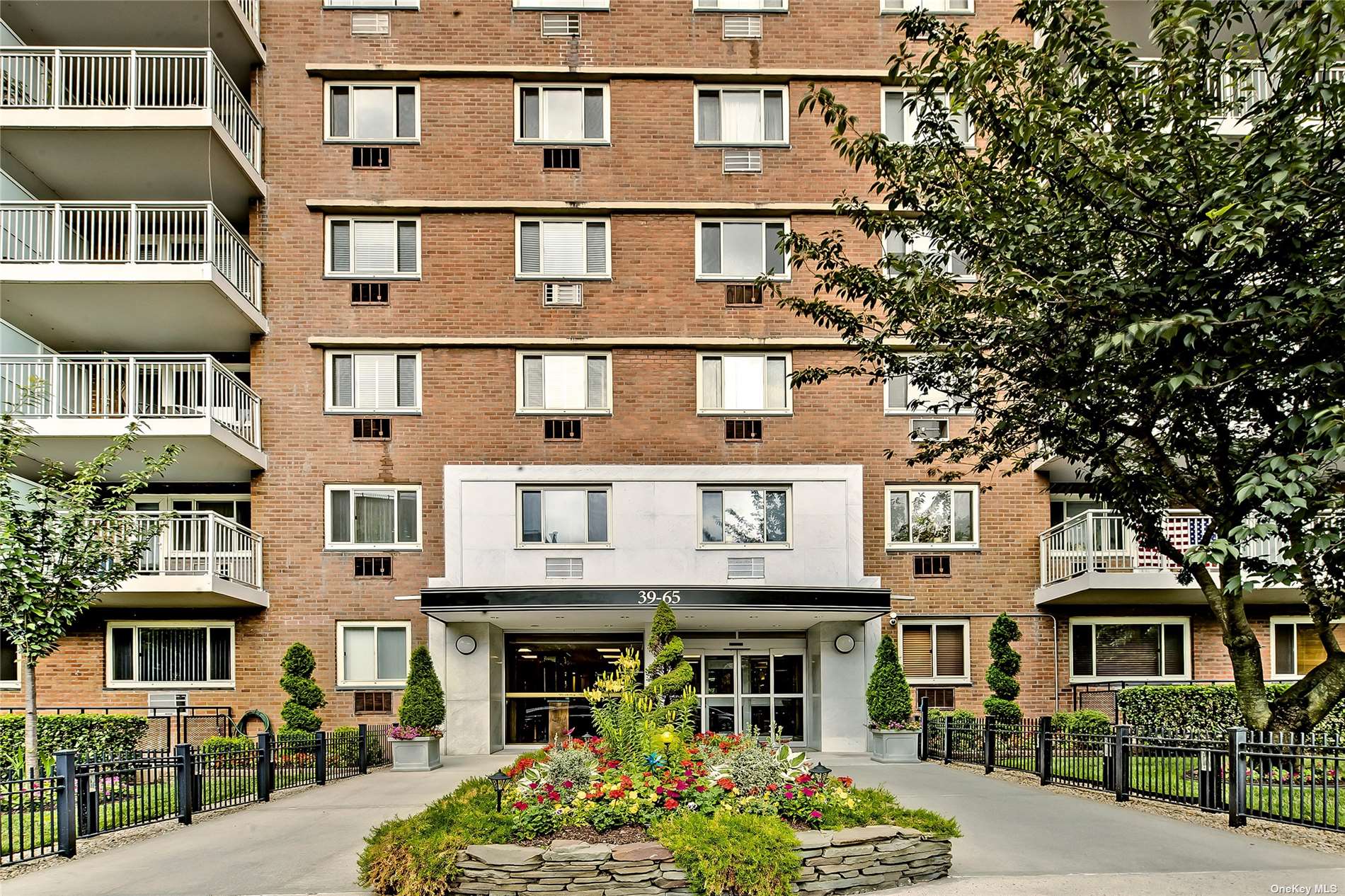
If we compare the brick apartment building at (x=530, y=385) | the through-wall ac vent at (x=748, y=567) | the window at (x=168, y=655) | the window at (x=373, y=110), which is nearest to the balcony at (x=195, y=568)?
the brick apartment building at (x=530, y=385)

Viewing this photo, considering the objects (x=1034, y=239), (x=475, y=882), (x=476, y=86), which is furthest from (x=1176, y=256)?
(x=476, y=86)

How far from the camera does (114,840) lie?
10852 millimetres

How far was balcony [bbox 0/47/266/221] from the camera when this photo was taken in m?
19.7

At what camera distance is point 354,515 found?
72.2 ft

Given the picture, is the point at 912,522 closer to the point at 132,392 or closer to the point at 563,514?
the point at 563,514

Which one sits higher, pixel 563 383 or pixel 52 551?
pixel 563 383

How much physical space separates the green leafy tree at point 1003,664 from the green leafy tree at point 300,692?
13.6m

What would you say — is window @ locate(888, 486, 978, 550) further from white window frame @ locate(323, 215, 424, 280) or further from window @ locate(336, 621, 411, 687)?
white window frame @ locate(323, 215, 424, 280)

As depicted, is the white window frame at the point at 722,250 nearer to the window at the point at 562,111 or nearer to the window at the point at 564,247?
the window at the point at 564,247

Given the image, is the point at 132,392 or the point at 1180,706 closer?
the point at 132,392

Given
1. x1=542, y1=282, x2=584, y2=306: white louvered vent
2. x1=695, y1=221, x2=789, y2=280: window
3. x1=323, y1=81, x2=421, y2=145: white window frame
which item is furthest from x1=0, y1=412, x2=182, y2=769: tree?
x1=695, y1=221, x2=789, y2=280: window

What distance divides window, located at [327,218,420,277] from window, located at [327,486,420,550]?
16.0 ft

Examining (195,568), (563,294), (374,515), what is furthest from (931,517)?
(195,568)

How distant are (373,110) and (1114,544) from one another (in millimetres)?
18680
